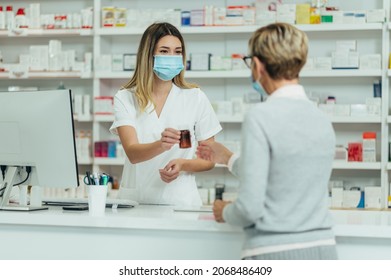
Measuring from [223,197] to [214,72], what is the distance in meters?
1.02

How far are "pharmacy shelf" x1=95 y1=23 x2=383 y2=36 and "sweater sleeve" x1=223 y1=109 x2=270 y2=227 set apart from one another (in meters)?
3.70

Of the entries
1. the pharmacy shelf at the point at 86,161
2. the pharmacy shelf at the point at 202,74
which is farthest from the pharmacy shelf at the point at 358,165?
the pharmacy shelf at the point at 86,161

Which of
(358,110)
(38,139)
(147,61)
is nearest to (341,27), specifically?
(358,110)

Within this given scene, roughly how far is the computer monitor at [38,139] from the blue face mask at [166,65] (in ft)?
1.91

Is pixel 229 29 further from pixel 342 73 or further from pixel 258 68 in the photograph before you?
pixel 258 68

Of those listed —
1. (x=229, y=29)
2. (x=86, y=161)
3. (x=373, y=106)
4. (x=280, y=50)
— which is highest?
(x=229, y=29)


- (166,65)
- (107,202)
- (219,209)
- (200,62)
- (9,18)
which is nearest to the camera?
(219,209)

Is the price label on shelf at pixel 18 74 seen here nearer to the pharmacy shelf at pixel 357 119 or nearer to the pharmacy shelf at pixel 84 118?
the pharmacy shelf at pixel 84 118

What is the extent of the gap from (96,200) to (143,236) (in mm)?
255

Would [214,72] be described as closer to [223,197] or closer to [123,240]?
[223,197]

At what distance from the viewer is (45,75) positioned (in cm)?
586

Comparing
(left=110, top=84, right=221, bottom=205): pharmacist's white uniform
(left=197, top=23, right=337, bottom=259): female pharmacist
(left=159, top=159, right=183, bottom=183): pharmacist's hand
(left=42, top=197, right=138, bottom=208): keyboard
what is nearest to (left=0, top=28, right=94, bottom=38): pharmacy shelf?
(left=110, top=84, right=221, bottom=205): pharmacist's white uniform

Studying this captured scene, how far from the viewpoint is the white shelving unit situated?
5406 millimetres

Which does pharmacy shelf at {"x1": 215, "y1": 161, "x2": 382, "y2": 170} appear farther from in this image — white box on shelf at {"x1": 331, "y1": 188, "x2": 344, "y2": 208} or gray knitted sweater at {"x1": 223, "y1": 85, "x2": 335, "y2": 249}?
gray knitted sweater at {"x1": 223, "y1": 85, "x2": 335, "y2": 249}
